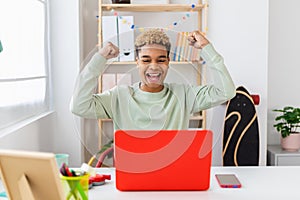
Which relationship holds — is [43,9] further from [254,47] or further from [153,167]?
[153,167]

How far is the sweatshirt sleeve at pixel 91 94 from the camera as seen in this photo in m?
1.70

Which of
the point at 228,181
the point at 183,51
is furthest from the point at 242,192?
the point at 183,51

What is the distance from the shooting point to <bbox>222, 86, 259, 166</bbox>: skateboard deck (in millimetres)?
3061

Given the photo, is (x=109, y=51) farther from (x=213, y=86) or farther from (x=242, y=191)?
(x=242, y=191)

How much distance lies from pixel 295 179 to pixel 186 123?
467mm

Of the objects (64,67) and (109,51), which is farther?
(64,67)

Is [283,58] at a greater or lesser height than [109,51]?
Result: lesser

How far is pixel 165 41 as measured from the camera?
5.06 feet

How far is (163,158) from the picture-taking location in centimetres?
143

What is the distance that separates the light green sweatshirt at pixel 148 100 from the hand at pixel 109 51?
0.02 meters

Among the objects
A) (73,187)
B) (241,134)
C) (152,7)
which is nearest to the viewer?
(73,187)

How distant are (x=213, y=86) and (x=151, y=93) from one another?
0.27 meters

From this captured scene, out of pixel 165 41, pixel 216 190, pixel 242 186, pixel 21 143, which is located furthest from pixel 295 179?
pixel 21 143

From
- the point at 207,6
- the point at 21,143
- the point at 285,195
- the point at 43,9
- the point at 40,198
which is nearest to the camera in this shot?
the point at 40,198
